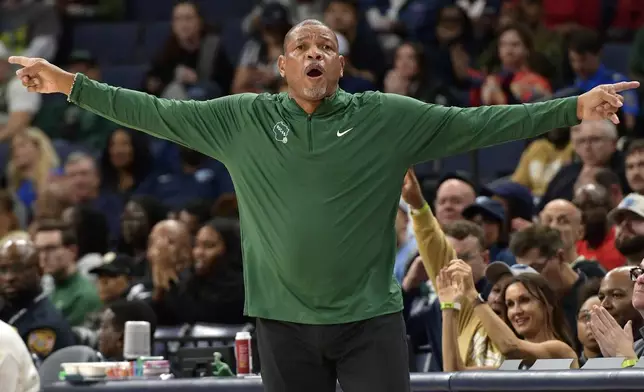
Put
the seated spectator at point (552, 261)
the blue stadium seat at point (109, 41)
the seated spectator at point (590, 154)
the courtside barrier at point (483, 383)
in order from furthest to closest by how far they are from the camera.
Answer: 1. the blue stadium seat at point (109, 41)
2. the seated spectator at point (590, 154)
3. the seated spectator at point (552, 261)
4. the courtside barrier at point (483, 383)

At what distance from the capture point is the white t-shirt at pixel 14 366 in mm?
5820

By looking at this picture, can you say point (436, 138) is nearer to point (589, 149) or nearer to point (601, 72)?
point (589, 149)

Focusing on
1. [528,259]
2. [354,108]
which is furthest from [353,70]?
[354,108]

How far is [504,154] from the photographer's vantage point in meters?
11.0

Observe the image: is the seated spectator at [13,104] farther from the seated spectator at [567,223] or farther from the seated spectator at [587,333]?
the seated spectator at [587,333]

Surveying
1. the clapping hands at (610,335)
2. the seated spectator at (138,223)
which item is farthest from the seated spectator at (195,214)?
the clapping hands at (610,335)

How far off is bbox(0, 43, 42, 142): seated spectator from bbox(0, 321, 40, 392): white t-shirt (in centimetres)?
716

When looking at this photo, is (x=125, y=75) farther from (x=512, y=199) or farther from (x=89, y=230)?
(x=512, y=199)

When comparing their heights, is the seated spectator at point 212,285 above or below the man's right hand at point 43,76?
below

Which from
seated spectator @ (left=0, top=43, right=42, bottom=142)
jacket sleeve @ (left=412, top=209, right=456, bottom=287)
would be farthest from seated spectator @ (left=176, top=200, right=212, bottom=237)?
jacket sleeve @ (left=412, top=209, right=456, bottom=287)

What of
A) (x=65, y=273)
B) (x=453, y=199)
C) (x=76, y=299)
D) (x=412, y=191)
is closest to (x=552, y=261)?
(x=453, y=199)

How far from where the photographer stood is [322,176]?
4.58 meters

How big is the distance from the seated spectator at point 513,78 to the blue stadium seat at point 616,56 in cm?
69

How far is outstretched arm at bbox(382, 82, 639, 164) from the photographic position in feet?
15.0
